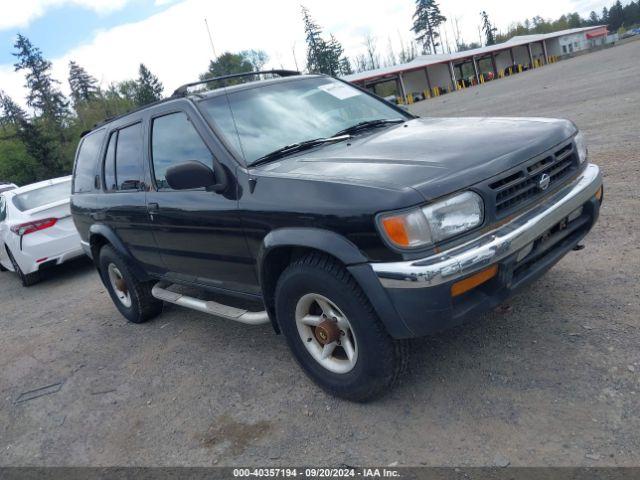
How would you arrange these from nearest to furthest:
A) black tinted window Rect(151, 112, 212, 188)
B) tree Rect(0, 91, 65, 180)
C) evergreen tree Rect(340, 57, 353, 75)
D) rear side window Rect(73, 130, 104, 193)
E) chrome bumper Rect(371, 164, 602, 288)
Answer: chrome bumper Rect(371, 164, 602, 288)
black tinted window Rect(151, 112, 212, 188)
rear side window Rect(73, 130, 104, 193)
tree Rect(0, 91, 65, 180)
evergreen tree Rect(340, 57, 353, 75)

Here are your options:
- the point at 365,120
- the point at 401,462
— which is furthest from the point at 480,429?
the point at 365,120

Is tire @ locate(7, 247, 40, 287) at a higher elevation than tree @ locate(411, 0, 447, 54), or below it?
below

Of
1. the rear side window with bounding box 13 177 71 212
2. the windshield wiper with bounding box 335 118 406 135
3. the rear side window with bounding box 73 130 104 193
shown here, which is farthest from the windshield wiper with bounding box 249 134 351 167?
the rear side window with bounding box 13 177 71 212

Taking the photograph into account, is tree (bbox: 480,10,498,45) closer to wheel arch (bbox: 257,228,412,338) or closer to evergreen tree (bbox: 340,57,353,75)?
evergreen tree (bbox: 340,57,353,75)

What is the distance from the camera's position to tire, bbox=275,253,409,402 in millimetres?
2738

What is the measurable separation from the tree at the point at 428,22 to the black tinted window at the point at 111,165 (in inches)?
4051

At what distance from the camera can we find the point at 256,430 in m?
3.10

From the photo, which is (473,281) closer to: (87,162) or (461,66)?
(87,162)

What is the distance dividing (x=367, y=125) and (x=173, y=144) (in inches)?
56.8

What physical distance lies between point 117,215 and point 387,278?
10.1ft

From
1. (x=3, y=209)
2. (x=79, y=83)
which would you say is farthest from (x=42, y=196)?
(x=79, y=83)

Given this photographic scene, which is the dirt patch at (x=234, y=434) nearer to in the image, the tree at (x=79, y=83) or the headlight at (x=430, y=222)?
the headlight at (x=430, y=222)

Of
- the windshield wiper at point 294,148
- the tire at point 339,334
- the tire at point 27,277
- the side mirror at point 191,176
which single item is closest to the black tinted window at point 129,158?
the side mirror at point 191,176

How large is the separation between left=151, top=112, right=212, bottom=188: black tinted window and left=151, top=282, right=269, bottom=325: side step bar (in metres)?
0.95
